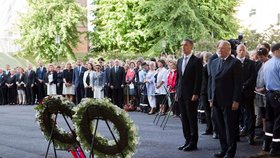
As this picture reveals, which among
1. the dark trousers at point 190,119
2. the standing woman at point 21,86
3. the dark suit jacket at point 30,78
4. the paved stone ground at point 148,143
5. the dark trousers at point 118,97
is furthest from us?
the standing woman at point 21,86

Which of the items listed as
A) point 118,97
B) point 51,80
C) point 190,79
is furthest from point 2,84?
point 190,79

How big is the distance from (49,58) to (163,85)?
26.6 metres

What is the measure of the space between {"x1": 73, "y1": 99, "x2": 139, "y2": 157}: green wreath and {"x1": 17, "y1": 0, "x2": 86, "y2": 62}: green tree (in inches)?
1355

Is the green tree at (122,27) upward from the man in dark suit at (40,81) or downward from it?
upward

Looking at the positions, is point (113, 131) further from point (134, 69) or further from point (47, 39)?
point (47, 39)

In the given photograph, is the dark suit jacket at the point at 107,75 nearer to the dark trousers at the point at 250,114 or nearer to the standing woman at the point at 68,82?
the standing woman at the point at 68,82

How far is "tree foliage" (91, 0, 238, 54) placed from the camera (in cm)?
3588

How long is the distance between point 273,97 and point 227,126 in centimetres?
118

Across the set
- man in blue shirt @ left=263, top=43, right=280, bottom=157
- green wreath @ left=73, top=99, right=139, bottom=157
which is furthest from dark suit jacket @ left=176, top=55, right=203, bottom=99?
green wreath @ left=73, top=99, right=139, bottom=157

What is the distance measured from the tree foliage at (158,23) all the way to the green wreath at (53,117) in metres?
27.2

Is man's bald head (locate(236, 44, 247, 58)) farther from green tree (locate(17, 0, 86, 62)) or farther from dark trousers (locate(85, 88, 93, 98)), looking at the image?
green tree (locate(17, 0, 86, 62))

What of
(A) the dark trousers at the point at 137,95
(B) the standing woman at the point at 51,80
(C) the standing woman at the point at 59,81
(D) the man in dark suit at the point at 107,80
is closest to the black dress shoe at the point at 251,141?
(A) the dark trousers at the point at 137,95

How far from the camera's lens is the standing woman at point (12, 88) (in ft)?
92.5

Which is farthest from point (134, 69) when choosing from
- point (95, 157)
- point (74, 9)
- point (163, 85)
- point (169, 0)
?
point (74, 9)
